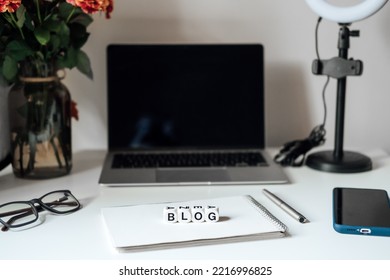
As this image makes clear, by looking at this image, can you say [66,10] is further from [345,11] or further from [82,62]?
[345,11]

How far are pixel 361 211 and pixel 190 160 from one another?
0.40m

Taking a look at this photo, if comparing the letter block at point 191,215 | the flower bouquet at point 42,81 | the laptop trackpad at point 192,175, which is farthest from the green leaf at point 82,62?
the letter block at point 191,215

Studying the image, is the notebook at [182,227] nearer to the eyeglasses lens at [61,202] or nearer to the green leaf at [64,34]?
the eyeglasses lens at [61,202]

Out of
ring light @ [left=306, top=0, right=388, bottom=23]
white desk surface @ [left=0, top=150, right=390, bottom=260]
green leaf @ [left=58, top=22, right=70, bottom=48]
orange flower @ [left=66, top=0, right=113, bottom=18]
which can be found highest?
orange flower @ [left=66, top=0, right=113, bottom=18]

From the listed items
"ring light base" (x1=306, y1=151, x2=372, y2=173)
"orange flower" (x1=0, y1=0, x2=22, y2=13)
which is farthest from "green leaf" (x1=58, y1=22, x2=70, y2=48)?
"ring light base" (x1=306, y1=151, x2=372, y2=173)

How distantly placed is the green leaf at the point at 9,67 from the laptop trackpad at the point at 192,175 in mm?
321

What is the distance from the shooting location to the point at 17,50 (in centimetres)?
101

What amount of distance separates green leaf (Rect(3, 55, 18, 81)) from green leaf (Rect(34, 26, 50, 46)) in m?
0.07

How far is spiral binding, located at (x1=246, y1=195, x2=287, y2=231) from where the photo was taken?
84cm

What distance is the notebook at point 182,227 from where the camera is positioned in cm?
80

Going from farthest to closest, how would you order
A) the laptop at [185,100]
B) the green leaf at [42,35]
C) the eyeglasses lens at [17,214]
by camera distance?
1. the laptop at [185,100]
2. the green leaf at [42,35]
3. the eyeglasses lens at [17,214]

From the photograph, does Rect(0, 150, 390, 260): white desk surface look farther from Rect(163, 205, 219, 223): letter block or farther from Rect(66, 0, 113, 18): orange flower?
Rect(66, 0, 113, 18): orange flower

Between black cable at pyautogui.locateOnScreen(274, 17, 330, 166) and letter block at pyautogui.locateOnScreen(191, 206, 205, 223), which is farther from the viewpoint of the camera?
black cable at pyautogui.locateOnScreen(274, 17, 330, 166)

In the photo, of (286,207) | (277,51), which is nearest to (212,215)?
(286,207)
